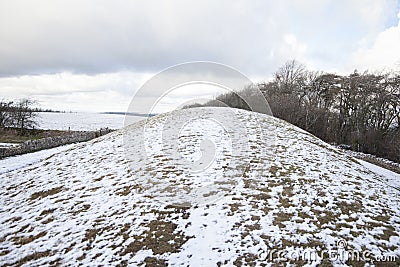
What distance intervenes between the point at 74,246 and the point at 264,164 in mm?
6499

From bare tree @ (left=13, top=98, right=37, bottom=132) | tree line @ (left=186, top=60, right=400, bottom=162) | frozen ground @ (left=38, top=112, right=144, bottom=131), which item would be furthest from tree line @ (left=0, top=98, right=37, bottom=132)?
tree line @ (left=186, top=60, right=400, bottom=162)

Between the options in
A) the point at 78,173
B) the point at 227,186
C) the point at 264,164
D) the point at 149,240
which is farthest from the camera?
the point at 78,173

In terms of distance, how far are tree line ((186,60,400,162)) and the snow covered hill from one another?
1879cm

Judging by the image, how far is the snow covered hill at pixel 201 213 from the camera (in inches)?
198

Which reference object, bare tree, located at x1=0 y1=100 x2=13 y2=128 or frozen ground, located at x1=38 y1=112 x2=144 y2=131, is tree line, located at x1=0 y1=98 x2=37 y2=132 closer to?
bare tree, located at x1=0 y1=100 x2=13 y2=128

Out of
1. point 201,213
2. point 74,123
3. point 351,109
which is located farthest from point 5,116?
point 351,109

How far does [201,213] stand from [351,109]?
33.9 metres

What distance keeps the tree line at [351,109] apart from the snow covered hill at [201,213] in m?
18.8

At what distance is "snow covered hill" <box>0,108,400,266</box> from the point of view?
5.04 metres

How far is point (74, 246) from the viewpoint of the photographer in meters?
5.46

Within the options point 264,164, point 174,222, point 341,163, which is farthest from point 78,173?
point 341,163

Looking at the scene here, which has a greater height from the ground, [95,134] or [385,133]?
[385,133]

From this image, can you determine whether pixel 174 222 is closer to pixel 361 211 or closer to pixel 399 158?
pixel 361 211

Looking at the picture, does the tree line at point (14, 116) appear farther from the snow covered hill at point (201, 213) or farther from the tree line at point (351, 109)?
the snow covered hill at point (201, 213)
